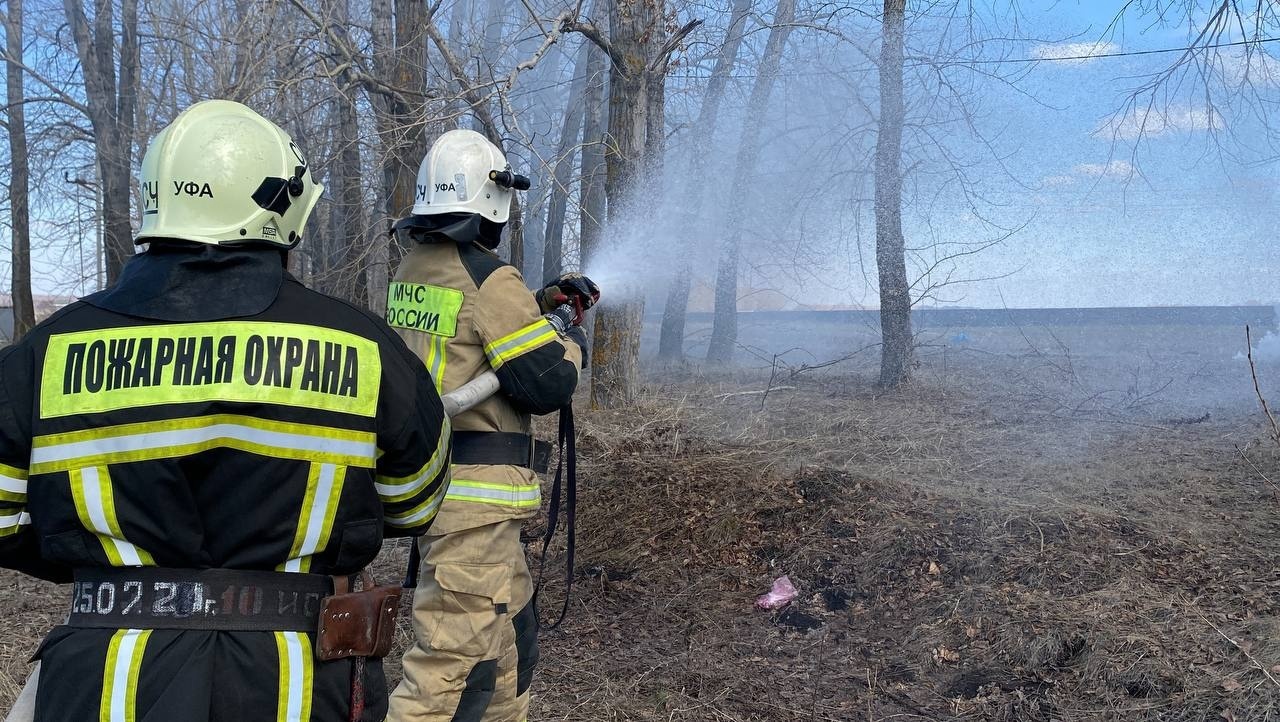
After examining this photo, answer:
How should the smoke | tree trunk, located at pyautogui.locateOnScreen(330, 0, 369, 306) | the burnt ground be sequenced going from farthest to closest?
the smoke
tree trunk, located at pyautogui.locateOnScreen(330, 0, 369, 306)
the burnt ground

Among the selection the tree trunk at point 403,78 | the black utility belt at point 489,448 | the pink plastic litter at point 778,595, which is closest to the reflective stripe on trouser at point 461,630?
the black utility belt at point 489,448

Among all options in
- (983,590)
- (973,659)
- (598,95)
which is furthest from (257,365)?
(598,95)

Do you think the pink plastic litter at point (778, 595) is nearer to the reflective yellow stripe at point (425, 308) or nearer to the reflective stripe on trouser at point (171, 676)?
the reflective yellow stripe at point (425, 308)

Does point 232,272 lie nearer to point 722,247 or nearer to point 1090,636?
point 1090,636

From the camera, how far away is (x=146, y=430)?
5.33ft

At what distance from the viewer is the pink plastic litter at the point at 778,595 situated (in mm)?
4707

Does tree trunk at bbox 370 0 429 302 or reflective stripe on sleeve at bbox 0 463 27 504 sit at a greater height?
tree trunk at bbox 370 0 429 302

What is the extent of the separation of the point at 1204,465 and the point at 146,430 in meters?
6.79

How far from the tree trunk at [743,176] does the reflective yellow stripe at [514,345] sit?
6471 millimetres

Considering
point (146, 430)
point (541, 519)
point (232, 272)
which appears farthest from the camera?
point (541, 519)

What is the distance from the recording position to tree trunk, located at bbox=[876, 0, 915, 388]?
10.1 metres

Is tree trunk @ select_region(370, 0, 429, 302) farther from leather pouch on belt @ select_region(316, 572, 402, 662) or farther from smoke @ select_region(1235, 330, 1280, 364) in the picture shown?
smoke @ select_region(1235, 330, 1280, 364)

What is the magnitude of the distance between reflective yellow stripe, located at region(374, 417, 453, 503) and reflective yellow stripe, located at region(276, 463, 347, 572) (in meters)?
0.14

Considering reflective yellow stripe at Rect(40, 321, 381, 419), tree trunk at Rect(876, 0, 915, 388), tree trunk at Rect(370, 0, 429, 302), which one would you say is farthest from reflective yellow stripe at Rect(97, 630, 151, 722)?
tree trunk at Rect(876, 0, 915, 388)
